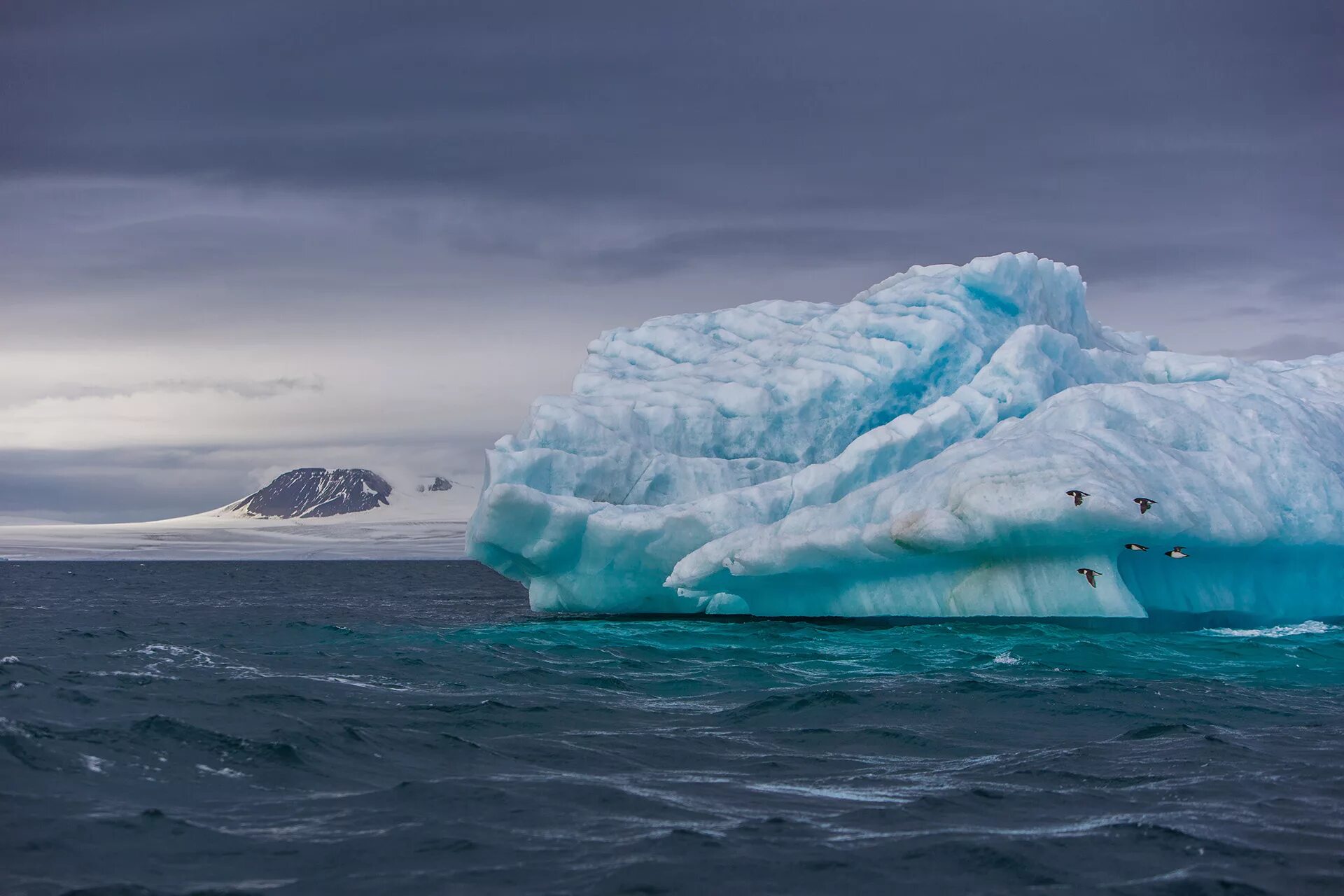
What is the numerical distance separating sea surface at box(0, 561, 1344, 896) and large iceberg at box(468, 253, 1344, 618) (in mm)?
2928

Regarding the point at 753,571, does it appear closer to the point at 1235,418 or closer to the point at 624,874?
the point at 1235,418

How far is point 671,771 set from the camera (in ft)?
33.2

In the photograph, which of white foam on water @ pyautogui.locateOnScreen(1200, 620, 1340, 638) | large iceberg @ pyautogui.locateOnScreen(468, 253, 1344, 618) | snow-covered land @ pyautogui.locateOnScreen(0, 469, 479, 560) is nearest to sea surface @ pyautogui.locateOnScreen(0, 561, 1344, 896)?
large iceberg @ pyautogui.locateOnScreen(468, 253, 1344, 618)

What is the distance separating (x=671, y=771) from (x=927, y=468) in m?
14.5

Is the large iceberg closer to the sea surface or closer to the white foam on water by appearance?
the white foam on water

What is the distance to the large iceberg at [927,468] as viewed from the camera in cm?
2202

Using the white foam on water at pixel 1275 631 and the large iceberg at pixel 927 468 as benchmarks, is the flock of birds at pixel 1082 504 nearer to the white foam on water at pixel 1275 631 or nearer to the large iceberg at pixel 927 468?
the large iceberg at pixel 927 468

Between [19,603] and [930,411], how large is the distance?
27859mm

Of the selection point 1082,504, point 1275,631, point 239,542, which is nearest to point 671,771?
point 1082,504

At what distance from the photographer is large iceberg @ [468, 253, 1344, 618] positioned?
22016 millimetres

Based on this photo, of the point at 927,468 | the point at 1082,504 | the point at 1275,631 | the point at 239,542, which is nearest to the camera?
the point at 1082,504

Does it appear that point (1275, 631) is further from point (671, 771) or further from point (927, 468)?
point (671, 771)

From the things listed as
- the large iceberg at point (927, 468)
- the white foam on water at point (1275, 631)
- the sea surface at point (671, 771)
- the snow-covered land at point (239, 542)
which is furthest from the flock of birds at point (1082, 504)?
the snow-covered land at point (239, 542)

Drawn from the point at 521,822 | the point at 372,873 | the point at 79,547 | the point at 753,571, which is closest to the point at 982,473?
the point at 753,571
